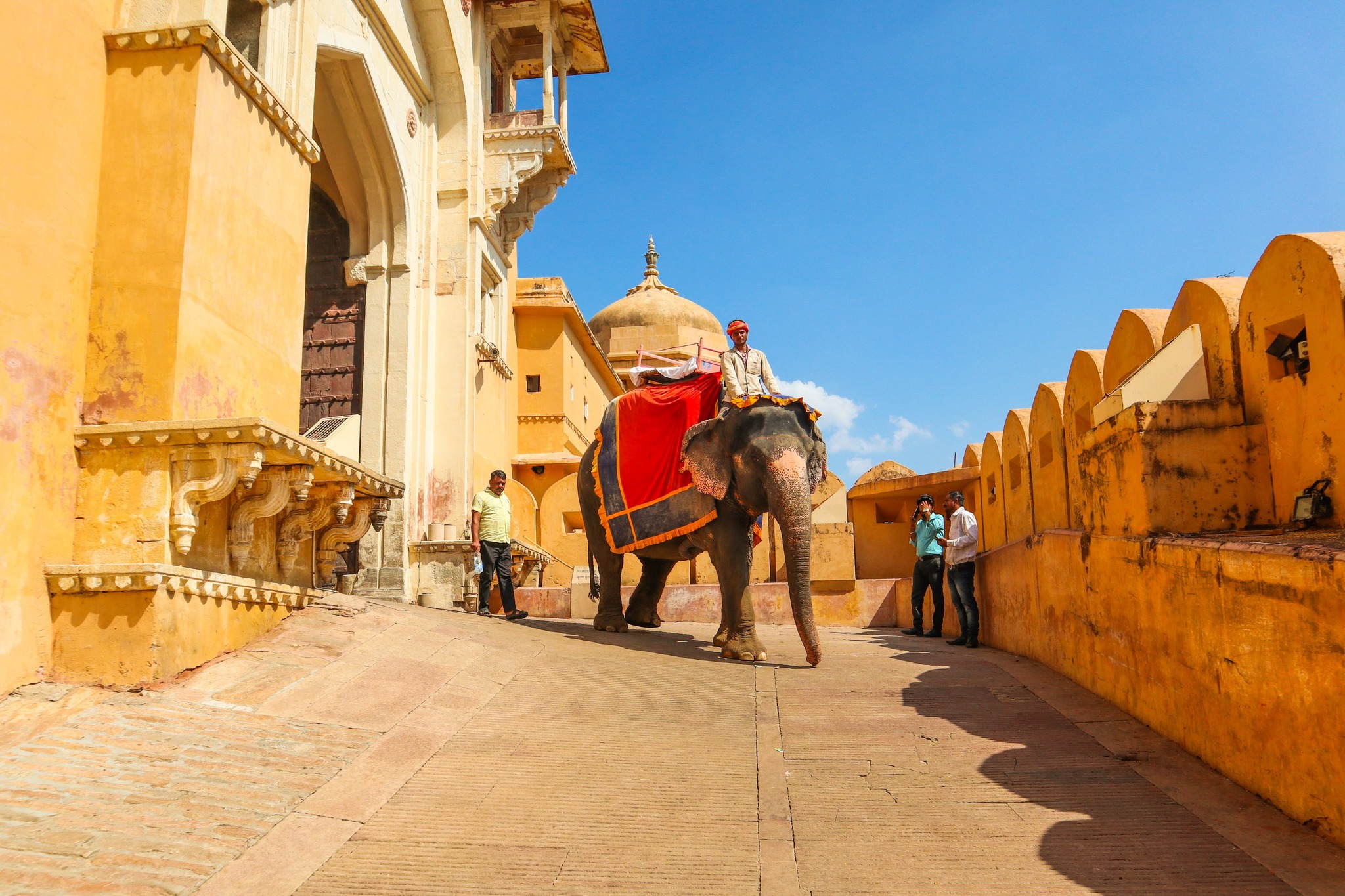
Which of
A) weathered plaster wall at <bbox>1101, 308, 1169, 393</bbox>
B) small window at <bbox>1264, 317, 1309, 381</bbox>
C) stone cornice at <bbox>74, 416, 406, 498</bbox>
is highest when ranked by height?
weathered plaster wall at <bbox>1101, 308, 1169, 393</bbox>

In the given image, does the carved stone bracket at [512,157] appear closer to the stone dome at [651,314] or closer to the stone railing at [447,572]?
the stone railing at [447,572]

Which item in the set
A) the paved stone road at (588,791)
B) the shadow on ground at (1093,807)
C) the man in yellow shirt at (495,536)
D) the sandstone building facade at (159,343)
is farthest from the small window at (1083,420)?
the man in yellow shirt at (495,536)

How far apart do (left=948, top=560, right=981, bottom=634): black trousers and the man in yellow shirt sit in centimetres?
418

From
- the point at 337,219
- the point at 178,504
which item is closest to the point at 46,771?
the point at 178,504

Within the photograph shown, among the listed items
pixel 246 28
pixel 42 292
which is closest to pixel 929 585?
pixel 246 28

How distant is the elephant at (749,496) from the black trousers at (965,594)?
5.78 ft

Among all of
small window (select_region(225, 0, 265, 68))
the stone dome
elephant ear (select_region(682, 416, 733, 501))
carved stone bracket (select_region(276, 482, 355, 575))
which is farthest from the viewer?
the stone dome

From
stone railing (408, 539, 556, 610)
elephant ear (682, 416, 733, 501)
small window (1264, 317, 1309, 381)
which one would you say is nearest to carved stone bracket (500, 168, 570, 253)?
stone railing (408, 539, 556, 610)

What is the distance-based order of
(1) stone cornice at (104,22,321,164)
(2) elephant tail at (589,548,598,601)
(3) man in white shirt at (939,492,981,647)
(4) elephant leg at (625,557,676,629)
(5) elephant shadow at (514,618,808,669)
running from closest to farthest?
(1) stone cornice at (104,22,321,164) < (5) elephant shadow at (514,618,808,669) < (3) man in white shirt at (939,492,981,647) < (4) elephant leg at (625,557,676,629) < (2) elephant tail at (589,548,598,601)

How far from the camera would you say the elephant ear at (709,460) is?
886 centimetres

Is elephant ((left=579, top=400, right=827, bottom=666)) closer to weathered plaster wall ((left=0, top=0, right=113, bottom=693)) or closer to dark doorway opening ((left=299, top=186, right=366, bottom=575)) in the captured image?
weathered plaster wall ((left=0, top=0, right=113, bottom=693))

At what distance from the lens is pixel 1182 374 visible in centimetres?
635

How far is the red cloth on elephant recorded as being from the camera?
938 centimetres

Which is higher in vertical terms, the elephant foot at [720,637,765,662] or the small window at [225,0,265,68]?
the small window at [225,0,265,68]
